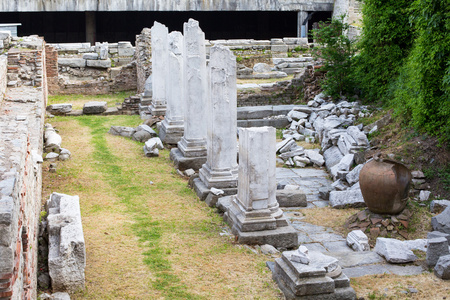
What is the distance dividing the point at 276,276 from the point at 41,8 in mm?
22372

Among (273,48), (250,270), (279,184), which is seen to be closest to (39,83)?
(279,184)

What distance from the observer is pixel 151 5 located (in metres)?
25.5

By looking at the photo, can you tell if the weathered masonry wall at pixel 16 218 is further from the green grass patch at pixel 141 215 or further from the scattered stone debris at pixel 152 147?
the scattered stone debris at pixel 152 147

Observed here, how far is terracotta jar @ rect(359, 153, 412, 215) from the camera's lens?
24.2 feet

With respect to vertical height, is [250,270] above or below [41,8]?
below

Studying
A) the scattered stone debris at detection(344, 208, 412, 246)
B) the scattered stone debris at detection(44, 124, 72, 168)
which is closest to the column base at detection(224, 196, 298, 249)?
the scattered stone debris at detection(344, 208, 412, 246)

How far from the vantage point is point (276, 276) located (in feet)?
19.1

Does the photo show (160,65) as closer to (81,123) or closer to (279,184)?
(81,123)

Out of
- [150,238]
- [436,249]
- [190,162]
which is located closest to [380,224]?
[436,249]

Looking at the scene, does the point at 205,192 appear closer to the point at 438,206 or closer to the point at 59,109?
the point at 438,206

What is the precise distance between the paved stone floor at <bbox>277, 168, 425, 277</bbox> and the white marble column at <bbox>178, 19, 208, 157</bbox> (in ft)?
5.73

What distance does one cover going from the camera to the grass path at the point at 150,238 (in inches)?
222

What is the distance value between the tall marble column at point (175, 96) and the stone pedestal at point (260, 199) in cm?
535

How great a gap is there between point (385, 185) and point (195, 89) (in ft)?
13.6
